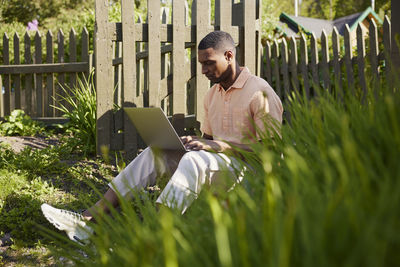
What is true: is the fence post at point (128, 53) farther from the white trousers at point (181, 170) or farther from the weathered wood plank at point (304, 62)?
the weathered wood plank at point (304, 62)

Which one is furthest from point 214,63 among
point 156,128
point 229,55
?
point 156,128

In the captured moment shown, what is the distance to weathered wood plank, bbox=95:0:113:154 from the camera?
4551 mm

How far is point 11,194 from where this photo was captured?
377 cm

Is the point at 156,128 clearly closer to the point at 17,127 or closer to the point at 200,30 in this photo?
the point at 200,30

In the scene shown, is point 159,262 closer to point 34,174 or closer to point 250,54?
point 34,174

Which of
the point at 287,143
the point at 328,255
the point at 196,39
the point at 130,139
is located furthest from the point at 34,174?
the point at 328,255

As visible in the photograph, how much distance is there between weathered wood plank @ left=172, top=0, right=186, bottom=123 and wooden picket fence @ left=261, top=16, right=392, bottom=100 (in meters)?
1.60

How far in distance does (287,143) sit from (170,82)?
3.32 m

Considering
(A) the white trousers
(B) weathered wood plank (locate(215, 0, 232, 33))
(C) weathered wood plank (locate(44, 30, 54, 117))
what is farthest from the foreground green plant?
(C) weathered wood plank (locate(44, 30, 54, 117))

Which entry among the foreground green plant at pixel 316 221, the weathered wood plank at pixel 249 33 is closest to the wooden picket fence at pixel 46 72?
the weathered wood plank at pixel 249 33

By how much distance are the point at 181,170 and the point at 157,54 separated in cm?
228

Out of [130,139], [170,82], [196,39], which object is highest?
[196,39]

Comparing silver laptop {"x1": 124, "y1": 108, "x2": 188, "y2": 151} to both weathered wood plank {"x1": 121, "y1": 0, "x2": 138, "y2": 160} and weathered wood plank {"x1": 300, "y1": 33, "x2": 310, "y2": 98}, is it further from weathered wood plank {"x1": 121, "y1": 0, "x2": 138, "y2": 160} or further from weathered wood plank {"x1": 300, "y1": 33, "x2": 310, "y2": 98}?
weathered wood plank {"x1": 300, "y1": 33, "x2": 310, "y2": 98}

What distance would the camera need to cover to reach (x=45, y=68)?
8.24 m
